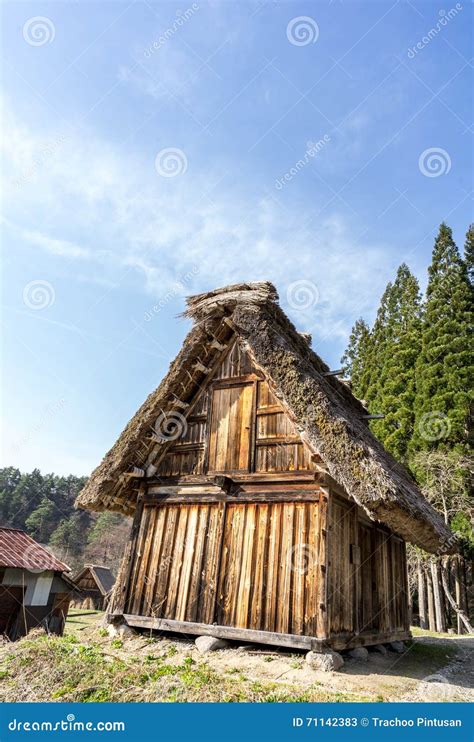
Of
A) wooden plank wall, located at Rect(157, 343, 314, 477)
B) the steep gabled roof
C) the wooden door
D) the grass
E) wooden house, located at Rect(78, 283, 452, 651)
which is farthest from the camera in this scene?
the steep gabled roof

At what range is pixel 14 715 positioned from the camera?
4.94 m

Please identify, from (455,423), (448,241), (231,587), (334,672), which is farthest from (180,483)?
(448,241)

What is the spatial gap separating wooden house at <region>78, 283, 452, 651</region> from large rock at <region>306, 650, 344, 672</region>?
143mm

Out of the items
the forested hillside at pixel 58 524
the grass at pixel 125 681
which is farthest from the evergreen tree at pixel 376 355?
→ the forested hillside at pixel 58 524

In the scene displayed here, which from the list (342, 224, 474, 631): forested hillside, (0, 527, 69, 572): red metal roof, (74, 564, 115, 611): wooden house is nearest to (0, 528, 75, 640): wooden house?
(0, 527, 69, 572): red metal roof

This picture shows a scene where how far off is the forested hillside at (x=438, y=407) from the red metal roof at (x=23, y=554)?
17057 millimetres

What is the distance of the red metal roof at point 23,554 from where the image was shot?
59.0ft

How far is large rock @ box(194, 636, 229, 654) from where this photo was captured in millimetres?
7340

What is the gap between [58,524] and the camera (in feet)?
176

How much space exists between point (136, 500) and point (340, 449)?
500 cm

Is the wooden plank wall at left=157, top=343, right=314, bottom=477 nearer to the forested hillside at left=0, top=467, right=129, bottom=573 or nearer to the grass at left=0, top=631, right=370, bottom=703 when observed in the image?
the grass at left=0, top=631, right=370, bottom=703

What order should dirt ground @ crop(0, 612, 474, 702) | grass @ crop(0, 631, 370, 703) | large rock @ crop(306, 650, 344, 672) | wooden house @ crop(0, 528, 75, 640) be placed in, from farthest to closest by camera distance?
wooden house @ crop(0, 528, 75, 640)
large rock @ crop(306, 650, 344, 672)
dirt ground @ crop(0, 612, 474, 702)
grass @ crop(0, 631, 370, 703)

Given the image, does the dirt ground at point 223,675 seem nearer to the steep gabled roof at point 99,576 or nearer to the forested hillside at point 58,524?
the steep gabled roof at point 99,576

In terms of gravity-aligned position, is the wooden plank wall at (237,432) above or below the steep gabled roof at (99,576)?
above
